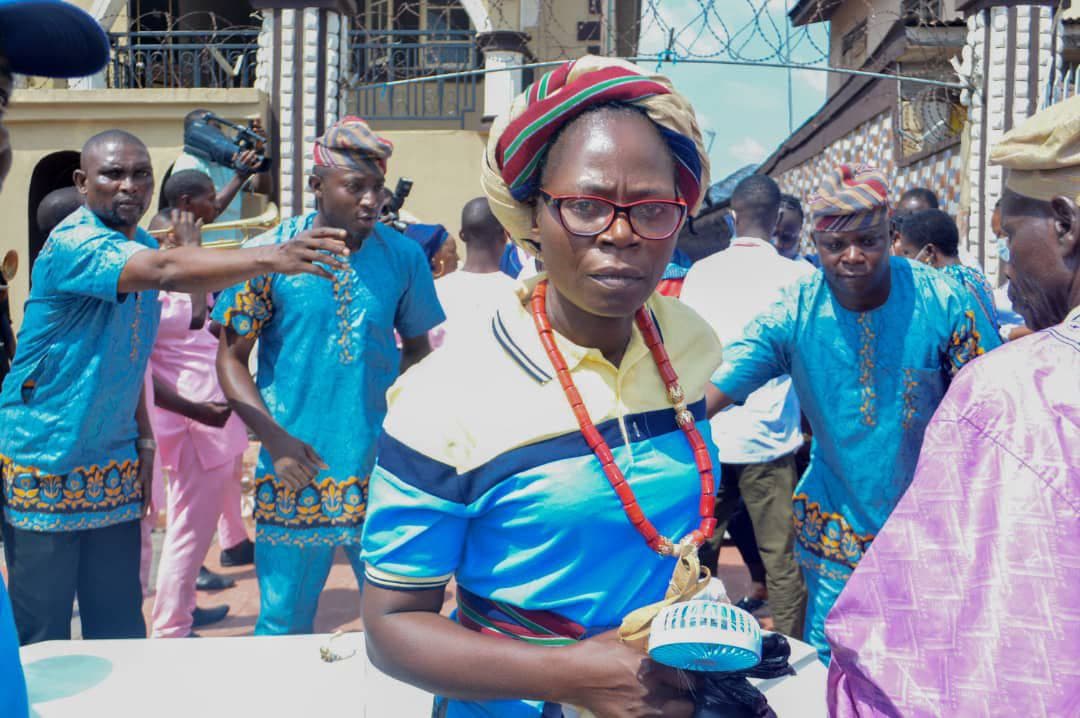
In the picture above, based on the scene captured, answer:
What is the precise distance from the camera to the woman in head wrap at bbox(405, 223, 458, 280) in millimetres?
6707

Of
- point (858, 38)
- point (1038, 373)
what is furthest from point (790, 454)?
point (858, 38)

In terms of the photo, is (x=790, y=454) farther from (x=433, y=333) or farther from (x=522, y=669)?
(x=522, y=669)

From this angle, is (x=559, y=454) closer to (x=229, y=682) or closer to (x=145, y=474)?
(x=229, y=682)

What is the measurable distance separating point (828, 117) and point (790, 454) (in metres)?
10.2

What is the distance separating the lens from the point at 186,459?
492cm

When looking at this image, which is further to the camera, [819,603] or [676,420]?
[819,603]

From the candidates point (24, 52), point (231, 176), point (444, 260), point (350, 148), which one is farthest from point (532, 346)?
point (231, 176)

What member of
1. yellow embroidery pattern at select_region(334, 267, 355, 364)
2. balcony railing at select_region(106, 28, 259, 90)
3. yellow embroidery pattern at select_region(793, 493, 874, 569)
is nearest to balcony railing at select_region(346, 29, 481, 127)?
balcony railing at select_region(106, 28, 259, 90)

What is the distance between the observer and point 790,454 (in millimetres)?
4594

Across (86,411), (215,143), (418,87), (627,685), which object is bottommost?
(86,411)

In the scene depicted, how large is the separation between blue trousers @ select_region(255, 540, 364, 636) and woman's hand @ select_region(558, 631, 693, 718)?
2.26 metres

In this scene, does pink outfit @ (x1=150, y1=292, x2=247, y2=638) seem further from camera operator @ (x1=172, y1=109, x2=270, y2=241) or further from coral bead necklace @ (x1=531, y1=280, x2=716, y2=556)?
coral bead necklace @ (x1=531, y1=280, x2=716, y2=556)

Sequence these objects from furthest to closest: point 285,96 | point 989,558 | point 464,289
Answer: point 285,96 → point 464,289 → point 989,558

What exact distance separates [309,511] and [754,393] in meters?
2.08
